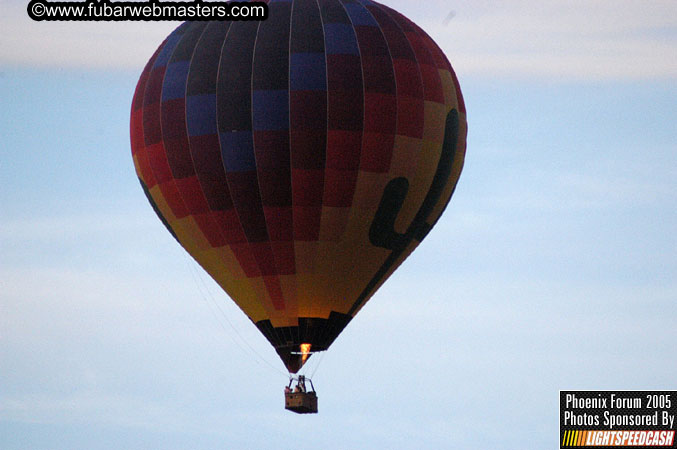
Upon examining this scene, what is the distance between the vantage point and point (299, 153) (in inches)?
2196

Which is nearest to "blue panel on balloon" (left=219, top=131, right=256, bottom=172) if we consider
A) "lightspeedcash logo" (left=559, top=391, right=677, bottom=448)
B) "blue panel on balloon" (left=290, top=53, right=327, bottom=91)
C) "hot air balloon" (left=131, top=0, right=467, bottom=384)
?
"hot air balloon" (left=131, top=0, right=467, bottom=384)

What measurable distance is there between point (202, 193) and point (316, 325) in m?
3.94

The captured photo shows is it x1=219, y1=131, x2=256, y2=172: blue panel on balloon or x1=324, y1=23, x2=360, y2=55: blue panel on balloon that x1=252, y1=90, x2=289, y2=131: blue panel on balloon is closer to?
x1=219, y1=131, x2=256, y2=172: blue panel on balloon

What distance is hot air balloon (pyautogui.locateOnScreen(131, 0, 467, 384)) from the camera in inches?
2200

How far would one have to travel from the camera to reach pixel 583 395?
186 ft

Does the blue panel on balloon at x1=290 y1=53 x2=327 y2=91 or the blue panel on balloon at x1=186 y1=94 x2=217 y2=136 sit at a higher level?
the blue panel on balloon at x1=290 y1=53 x2=327 y2=91

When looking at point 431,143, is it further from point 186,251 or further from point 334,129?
point 186,251

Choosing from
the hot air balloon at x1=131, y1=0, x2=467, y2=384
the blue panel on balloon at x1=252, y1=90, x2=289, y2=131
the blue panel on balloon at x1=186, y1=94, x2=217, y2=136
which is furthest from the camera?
the blue panel on balloon at x1=186, y1=94, x2=217, y2=136

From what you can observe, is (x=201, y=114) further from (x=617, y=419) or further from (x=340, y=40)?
(x=617, y=419)

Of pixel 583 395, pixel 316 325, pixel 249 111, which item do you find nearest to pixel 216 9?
pixel 249 111

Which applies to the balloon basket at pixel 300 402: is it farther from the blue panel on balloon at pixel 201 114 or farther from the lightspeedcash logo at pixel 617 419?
the blue panel on balloon at pixel 201 114

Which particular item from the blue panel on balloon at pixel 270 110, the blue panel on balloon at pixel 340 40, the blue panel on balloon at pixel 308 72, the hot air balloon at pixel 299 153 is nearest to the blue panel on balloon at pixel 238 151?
the hot air balloon at pixel 299 153

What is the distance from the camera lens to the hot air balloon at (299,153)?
55.9 m

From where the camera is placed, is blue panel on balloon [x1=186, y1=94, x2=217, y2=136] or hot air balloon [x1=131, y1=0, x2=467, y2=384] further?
blue panel on balloon [x1=186, y1=94, x2=217, y2=136]
